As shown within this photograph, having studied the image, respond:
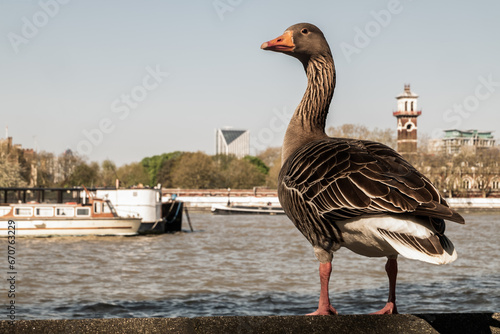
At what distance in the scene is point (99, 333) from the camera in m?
3.41

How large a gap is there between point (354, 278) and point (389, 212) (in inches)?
759

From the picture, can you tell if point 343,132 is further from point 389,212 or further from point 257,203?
point 389,212

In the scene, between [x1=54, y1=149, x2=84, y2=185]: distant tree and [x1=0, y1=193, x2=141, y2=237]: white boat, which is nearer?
[x1=0, y1=193, x2=141, y2=237]: white boat

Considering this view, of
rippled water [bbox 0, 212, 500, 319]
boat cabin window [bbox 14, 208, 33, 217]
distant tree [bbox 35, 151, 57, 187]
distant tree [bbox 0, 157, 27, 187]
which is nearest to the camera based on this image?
rippled water [bbox 0, 212, 500, 319]

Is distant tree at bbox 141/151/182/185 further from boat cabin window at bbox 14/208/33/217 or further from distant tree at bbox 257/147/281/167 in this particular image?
boat cabin window at bbox 14/208/33/217

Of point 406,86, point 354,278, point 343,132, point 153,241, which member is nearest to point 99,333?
point 354,278

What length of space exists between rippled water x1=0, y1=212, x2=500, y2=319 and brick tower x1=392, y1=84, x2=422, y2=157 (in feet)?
288

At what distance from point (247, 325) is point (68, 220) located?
4096 cm

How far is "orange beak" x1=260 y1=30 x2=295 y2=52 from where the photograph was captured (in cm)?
471

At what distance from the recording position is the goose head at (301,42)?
15.5 ft

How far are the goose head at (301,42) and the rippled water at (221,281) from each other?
11670 mm

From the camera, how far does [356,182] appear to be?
12.6 ft

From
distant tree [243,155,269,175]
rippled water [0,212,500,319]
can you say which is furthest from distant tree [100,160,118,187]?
rippled water [0,212,500,319]

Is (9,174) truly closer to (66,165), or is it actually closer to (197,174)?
(66,165)
